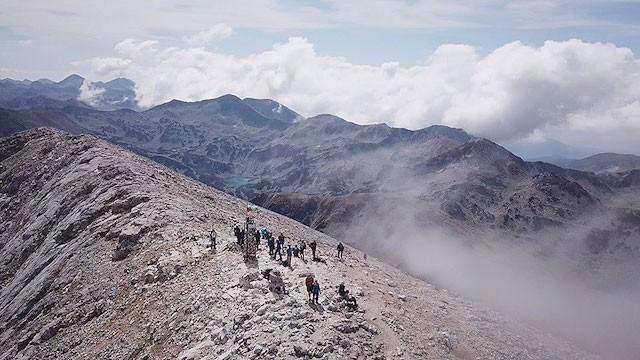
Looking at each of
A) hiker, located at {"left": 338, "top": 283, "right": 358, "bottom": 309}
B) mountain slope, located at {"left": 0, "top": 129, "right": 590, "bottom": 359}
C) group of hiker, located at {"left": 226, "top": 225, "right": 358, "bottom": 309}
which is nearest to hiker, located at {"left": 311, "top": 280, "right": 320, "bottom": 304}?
group of hiker, located at {"left": 226, "top": 225, "right": 358, "bottom": 309}

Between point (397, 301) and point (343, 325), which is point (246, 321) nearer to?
point (343, 325)

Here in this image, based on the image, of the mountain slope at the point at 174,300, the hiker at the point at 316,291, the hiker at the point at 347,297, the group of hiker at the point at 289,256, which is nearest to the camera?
the mountain slope at the point at 174,300

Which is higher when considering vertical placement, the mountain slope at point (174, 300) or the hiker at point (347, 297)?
the hiker at point (347, 297)

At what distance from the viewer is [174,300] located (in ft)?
114

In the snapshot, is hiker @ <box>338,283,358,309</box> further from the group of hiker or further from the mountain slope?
the mountain slope

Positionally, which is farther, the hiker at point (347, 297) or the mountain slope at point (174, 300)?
the hiker at point (347, 297)

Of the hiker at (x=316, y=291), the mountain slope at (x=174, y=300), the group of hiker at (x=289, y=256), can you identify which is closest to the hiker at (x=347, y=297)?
the group of hiker at (x=289, y=256)

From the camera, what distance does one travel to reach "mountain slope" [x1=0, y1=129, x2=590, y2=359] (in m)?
28.8

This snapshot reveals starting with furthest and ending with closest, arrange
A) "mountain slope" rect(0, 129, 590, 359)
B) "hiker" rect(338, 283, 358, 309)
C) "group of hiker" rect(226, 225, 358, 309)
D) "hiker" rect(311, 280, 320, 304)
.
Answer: "hiker" rect(338, 283, 358, 309) → "group of hiker" rect(226, 225, 358, 309) → "hiker" rect(311, 280, 320, 304) → "mountain slope" rect(0, 129, 590, 359)

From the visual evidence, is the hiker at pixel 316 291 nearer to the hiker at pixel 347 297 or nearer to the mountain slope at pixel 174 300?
the mountain slope at pixel 174 300

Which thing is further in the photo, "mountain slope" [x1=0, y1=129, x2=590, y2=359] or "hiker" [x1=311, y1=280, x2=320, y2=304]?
"hiker" [x1=311, y1=280, x2=320, y2=304]

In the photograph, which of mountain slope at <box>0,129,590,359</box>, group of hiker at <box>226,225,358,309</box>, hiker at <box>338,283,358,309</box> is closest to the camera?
mountain slope at <box>0,129,590,359</box>

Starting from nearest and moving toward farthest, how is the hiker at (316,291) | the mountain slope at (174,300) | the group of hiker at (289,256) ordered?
1. the mountain slope at (174,300)
2. the hiker at (316,291)
3. the group of hiker at (289,256)

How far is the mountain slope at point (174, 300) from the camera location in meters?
28.8
